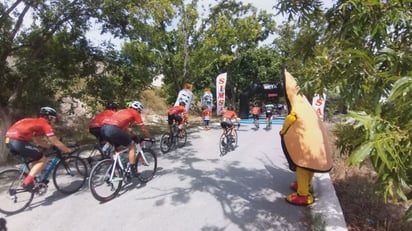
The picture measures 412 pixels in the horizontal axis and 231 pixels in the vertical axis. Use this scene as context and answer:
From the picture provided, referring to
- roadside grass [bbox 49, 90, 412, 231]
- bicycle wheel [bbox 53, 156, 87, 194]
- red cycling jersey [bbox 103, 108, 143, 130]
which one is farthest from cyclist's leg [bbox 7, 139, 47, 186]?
roadside grass [bbox 49, 90, 412, 231]

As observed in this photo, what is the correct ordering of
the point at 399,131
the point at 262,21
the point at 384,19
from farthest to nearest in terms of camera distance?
the point at 262,21, the point at 384,19, the point at 399,131

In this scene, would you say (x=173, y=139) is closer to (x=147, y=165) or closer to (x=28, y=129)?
(x=147, y=165)

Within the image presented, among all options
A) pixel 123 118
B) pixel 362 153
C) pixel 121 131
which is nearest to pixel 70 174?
pixel 121 131

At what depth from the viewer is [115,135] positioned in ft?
18.3

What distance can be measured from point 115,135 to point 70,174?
1.24 meters

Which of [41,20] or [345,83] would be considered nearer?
[345,83]

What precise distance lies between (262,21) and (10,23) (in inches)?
953

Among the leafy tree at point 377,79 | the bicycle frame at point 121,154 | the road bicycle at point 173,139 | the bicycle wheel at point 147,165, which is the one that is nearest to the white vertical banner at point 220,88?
the road bicycle at point 173,139

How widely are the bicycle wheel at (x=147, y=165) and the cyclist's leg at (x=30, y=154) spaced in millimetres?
1775

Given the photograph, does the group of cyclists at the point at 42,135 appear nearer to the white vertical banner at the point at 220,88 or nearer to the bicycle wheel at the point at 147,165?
the bicycle wheel at the point at 147,165

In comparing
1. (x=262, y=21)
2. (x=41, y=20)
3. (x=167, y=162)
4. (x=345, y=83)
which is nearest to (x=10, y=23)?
(x=41, y=20)

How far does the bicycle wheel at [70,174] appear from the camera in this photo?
18.1 ft

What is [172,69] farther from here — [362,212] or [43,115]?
[362,212]

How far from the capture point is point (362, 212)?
15.3 ft
